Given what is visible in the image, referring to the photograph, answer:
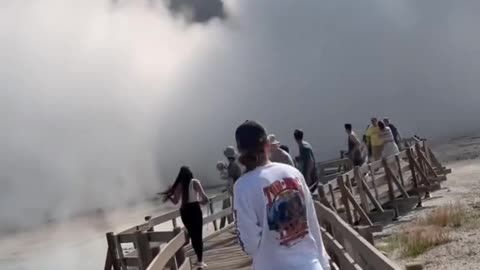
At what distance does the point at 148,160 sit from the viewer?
1610 inches

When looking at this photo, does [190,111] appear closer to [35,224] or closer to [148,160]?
[148,160]

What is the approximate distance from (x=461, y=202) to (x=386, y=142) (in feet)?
6.23

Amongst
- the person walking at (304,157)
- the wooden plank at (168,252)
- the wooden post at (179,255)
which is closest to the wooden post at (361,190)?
the person walking at (304,157)

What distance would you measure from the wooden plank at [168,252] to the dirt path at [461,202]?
138 inches

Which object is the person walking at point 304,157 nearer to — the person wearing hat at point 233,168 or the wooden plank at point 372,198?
the person wearing hat at point 233,168

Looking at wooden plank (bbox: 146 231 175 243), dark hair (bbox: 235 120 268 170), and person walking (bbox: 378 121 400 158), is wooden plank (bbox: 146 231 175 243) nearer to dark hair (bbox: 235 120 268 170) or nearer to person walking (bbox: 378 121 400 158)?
dark hair (bbox: 235 120 268 170)

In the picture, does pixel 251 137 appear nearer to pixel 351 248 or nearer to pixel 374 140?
pixel 351 248

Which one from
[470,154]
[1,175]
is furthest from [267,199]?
[1,175]

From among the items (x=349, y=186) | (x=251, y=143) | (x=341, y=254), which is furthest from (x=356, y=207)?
(x=251, y=143)

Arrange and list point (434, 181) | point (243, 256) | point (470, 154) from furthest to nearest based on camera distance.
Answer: point (470, 154)
point (434, 181)
point (243, 256)

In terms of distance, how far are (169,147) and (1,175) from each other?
27.5 feet

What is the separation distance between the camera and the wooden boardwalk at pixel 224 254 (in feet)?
37.1

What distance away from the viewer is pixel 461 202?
16.3m

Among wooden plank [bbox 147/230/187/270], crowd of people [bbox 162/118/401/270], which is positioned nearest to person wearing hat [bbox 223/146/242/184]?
wooden plank [bbox 147/230/187/270]
